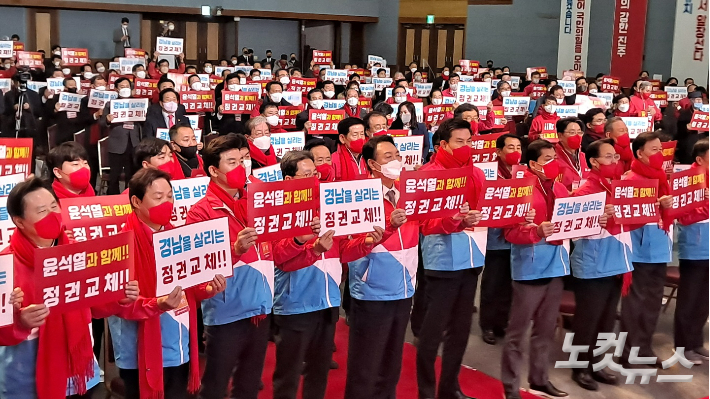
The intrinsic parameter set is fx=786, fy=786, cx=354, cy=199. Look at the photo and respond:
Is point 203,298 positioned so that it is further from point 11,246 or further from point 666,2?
point 666,2

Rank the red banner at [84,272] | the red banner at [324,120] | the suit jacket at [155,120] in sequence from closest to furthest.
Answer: the red banner at [84,272] < the red banner at [324,120] < the suit jacket at [155,120]

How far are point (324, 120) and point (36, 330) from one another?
5016 millimetres

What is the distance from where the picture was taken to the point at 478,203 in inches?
162

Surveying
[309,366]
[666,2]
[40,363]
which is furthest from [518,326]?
[666,2]

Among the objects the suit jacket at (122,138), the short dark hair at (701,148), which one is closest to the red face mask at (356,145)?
the short dark hair at (701,148)

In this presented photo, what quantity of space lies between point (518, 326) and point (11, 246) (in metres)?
2.65

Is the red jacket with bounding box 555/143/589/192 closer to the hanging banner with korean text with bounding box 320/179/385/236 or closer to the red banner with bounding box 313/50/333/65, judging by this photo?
the hanging banner with korean text with bounding box 320/179/385/236

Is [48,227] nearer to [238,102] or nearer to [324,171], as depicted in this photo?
[324,171]

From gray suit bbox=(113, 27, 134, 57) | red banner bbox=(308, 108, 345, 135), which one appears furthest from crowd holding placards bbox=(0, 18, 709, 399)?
gray suit bbox=(113, 27, 134, 57)

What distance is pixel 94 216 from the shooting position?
392cm

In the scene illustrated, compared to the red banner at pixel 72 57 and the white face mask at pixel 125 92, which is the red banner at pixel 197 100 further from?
the red banner at pixel 72 57

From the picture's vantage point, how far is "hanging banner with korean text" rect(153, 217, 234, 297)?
302 centimetres

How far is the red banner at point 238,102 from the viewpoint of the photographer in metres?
8.72

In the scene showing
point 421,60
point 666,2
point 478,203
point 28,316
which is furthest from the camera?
point 421,60
